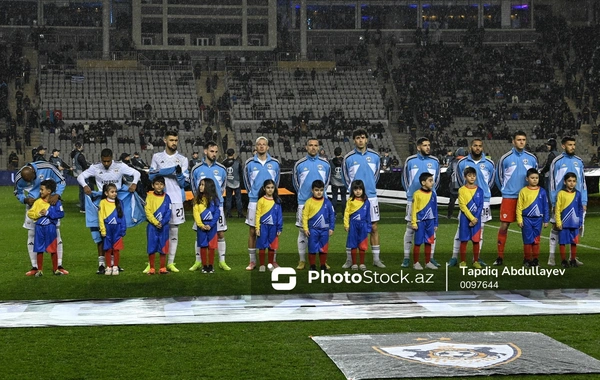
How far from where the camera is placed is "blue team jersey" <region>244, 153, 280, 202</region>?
1210 cm

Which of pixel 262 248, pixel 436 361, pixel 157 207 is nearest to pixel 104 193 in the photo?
pixel 157 207

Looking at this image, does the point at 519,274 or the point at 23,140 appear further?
the point at 23,140

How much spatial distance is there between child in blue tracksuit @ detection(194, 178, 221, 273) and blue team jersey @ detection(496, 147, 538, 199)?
149 inches

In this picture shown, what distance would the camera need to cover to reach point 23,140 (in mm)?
41281

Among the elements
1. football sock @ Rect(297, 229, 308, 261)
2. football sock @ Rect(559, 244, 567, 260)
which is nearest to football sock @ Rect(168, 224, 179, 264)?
football sock @ Rect(297, 229, 308, 261)

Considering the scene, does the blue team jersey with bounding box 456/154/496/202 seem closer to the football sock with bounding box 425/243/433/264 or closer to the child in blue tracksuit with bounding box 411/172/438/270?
the child in blue tracksuit with bounding box 411/172/438/270

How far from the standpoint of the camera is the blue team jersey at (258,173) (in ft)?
39.7

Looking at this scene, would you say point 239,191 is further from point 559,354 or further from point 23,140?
point 23,140

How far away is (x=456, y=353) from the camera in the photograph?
7.25m

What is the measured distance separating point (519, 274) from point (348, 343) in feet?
11.4

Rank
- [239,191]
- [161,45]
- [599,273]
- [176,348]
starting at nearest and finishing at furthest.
Result: [176,348] < [599,273] < [239,191] < [161,45]

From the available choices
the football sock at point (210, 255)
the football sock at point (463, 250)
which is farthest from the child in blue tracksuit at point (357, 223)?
the football sock at point (210, 255)

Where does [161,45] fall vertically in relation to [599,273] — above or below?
above

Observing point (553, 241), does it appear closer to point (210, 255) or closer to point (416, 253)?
point (416, 253)
